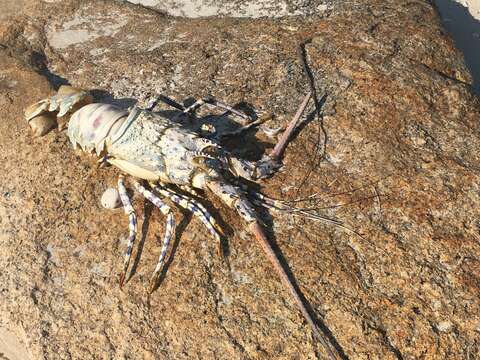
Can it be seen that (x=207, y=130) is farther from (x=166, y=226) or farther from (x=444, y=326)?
(x=444, y=326)

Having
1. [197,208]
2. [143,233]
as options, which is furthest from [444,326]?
[143,233]

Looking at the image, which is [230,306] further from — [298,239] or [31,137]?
[31,137]

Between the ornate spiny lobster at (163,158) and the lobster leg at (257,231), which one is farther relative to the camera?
the ornate spiny lobster at (163,158)

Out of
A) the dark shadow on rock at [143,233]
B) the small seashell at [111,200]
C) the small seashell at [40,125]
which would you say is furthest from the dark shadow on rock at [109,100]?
the dark shadow on rock at [143,233]

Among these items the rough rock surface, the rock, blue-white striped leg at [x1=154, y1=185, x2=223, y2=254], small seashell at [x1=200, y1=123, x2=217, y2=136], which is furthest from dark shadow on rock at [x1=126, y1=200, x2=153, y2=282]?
the rock

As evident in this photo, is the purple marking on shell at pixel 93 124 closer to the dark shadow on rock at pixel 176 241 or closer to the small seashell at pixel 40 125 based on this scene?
the small seashell at pixel 40 125

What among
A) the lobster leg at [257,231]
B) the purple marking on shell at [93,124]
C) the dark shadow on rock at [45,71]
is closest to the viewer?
the lobster leg at [257,231]

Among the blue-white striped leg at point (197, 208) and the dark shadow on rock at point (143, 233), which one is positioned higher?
the blue-white striped leg at point (197, 208)

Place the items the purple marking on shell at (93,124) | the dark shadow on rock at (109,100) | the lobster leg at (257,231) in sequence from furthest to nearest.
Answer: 1. the dark shadow on rock at (109,100)
2. the purple marking on shell at (93,124)
3. the lobster leg at (257,231)
